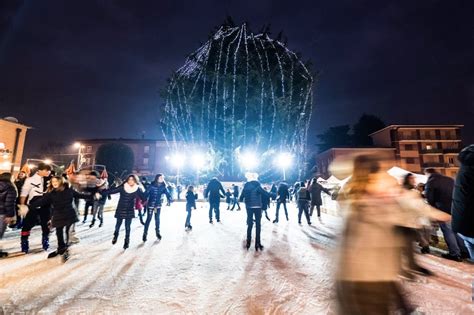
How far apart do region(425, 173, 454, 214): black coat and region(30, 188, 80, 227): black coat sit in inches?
317

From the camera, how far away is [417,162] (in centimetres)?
5281

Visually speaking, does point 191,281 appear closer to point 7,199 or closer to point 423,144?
point 7,199

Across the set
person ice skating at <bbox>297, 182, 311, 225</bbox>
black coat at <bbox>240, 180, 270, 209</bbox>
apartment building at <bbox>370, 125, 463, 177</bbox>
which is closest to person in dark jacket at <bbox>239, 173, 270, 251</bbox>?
black coat at <bbox>240, 180, 270, 209</bbox>

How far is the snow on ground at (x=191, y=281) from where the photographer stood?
11.0ft

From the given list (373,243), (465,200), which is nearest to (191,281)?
(373,243)

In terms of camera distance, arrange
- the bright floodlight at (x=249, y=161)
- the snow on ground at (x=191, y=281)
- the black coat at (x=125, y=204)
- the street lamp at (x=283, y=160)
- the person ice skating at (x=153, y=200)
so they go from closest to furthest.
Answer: the snow on ground at (x=191, y=281) < the black coat at (x=125, y=204) < the person ice skating at (x=153, y=200) < the street lamp at (x=283, y=160) < the bright floodlight at (x=249, y=161)

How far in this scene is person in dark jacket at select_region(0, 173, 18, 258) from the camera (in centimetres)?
555

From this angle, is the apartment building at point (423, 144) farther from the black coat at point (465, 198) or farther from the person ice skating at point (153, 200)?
the black coat at point (465, 198)

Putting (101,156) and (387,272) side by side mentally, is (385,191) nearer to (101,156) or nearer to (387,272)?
(387,272)

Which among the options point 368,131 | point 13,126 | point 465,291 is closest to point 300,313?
point 465,291

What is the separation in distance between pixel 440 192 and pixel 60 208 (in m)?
8.40

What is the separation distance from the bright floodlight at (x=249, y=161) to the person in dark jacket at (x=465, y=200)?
80.8ft

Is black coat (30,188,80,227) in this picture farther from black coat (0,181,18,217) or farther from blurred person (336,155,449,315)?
blurred person (336,155,449,315)

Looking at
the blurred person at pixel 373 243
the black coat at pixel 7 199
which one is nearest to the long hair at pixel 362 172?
the blurred person at pixel 373 243
